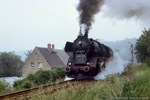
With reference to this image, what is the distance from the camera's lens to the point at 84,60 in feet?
41.8

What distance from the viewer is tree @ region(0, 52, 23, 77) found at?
49.3 meters

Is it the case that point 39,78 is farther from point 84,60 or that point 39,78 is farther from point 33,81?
point 84,60

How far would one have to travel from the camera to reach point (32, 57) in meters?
41.0

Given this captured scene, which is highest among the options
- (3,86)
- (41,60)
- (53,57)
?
(53,57)

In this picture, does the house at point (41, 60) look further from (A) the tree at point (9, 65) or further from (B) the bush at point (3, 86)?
(B) the bush at point (3, 86)

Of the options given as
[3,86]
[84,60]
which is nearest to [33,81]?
[3,86]

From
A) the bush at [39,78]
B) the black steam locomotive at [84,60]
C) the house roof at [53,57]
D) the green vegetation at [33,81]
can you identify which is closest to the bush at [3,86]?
the green vegetation at [33,81]

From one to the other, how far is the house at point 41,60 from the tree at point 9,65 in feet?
32.6

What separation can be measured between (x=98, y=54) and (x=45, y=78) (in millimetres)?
5243

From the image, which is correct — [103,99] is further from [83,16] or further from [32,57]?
[32,57]

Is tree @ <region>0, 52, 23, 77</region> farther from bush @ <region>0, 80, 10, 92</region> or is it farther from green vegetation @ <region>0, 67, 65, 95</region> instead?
bush @ <region>0, 80, 10, 92</region>

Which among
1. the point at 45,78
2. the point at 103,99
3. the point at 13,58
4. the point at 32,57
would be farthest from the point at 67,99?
the point at 13,58

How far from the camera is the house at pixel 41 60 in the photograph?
39.0m

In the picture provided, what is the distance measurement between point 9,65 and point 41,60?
50.1ft
